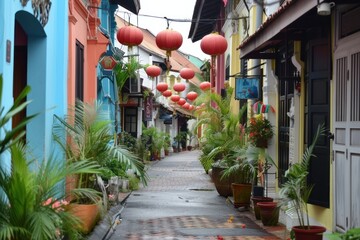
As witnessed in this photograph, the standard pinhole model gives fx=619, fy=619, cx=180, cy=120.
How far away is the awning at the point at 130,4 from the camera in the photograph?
64.0 ft

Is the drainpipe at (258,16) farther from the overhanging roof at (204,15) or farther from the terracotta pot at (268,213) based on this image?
the overhanging roof at (204,15)

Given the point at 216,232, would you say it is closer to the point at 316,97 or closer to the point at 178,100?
the point at 316,97

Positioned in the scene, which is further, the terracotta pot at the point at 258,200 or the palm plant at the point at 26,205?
the terracotta pot at the point at 258,200

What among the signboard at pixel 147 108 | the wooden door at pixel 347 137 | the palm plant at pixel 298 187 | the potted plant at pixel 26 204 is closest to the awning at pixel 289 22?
the wooden door at pixel 347 137

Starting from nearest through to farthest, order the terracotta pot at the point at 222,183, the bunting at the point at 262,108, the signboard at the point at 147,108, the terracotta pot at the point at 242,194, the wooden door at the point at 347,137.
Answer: the wooden door at the point at 347,137, the bunting at the point at 262,108, the terracotta pot at the point at 242,194, the terracotta pot at the point at 222,183, the signboard at the point at 147,108

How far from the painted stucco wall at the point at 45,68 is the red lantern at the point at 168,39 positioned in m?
4.07

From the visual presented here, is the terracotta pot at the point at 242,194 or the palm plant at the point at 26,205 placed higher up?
the palm plant at the point at 26,205

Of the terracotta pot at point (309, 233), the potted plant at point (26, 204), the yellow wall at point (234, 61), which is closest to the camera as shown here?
the potted plant at point (26, 204)

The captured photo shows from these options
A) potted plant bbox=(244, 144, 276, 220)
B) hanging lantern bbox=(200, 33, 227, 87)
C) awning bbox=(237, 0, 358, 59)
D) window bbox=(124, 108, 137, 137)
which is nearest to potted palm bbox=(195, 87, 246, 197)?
potted plant bbox=(244, 144, 276, 220)

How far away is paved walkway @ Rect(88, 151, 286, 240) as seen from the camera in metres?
10.6

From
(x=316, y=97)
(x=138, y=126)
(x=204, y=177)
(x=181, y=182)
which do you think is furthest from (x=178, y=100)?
(x=316, y=97)

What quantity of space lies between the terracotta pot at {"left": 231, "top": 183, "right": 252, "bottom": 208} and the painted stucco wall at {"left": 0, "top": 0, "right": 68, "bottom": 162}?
216 inches

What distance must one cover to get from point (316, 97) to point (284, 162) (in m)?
3.34

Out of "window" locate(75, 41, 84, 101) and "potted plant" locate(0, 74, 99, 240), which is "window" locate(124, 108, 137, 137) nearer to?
"window" locate(75, 41, 84, 101)
